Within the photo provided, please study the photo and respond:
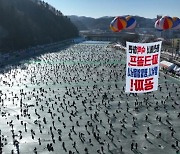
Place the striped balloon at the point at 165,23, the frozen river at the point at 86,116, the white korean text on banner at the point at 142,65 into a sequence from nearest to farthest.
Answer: the white korean text on banner at the point at 142,65 < the frozen river at the point at 86,116 < the striped balloon at the point at 165,23

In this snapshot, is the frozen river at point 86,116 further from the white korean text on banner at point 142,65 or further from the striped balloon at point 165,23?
the white korean text on banner at point 142,65

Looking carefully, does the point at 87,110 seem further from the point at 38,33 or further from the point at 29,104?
the point at 38,33

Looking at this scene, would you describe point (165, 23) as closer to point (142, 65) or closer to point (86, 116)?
point (86, 116)

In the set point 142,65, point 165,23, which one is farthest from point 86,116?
point 165,23

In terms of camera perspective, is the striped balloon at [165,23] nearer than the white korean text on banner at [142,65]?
No

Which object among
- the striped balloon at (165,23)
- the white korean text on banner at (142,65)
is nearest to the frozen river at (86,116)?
the striped balloon at (165,23)

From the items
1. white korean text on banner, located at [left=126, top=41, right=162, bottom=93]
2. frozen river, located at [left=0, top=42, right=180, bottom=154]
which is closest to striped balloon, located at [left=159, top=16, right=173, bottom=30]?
frozen river, located at [left=0, top=42, right=180, bottom=154]

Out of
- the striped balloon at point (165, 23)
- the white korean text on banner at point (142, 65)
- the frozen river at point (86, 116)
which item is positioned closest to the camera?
the white korean text on banner at point (142, 65)
